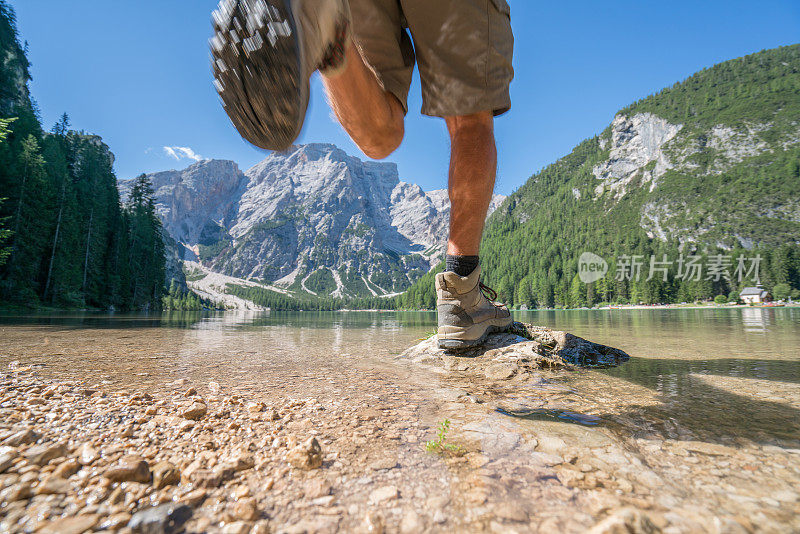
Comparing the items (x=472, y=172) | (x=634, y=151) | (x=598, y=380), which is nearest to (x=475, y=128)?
(x=472, y=172)

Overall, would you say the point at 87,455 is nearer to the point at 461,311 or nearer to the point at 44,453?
the point at 44,453

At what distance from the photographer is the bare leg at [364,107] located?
4.90 ft

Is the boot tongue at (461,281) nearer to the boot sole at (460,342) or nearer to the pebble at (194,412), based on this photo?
the boot sole at (460,342)

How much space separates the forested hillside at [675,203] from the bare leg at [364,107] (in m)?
42.6

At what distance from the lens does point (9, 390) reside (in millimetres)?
829

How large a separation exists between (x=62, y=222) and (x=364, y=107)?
79.5 ft

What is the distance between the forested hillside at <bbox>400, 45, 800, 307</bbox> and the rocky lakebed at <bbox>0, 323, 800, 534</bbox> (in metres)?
43.6

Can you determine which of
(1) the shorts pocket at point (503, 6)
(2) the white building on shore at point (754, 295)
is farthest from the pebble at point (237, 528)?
(2) the white building on shore at point (754, 295)

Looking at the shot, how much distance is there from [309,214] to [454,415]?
460 feet

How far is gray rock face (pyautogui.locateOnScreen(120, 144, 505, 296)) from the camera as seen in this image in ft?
416

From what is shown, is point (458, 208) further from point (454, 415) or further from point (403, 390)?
point (454, 415)

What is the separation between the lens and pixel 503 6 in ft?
5.08

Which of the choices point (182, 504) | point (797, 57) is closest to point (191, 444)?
point (182, 504)

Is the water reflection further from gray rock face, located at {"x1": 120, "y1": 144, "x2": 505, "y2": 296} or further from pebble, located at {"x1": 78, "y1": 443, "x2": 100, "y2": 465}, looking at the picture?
gray rock face, located at {"x1": 120, "y1": 144, "x2": 505, "y2": 296}
